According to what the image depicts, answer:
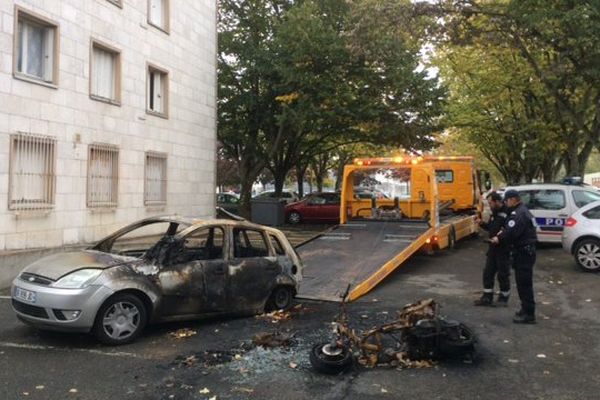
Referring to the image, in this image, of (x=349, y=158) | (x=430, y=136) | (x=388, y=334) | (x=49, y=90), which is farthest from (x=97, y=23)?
(x=349, y=158)

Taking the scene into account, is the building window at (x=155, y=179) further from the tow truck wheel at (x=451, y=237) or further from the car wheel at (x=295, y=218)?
the car wheel at (x=295, y=218)

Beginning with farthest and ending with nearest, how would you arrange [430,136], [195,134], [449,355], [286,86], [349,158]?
[349,158], [430,136], [286,86], [195,134], [449,355]

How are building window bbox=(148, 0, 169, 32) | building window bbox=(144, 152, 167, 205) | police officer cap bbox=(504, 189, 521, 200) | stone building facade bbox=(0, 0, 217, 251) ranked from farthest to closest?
1. building window bbox=(148, 0, 169, 32)
2. building window bbox=(144, 152, 167, 205)
3. stone building facade bbox=(0, 0, 217, 251)
4. police officer cap bbox=(504, 189, 521, 200)

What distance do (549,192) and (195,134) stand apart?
9.94m

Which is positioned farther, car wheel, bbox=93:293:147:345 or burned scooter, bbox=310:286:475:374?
car wheel, bbox=93:293:147:345

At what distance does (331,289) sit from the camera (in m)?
9.09

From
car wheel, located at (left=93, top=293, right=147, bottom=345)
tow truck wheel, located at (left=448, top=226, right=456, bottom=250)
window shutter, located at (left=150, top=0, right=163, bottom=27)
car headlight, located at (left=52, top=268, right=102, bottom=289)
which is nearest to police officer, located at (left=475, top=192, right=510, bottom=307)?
car wheel, located at (left=93, top=293, right=147, bottom=345)

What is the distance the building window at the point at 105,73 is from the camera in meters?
13.1

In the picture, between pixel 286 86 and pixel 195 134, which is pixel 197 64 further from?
pixel 286 86

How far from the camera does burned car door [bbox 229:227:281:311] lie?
299 inches

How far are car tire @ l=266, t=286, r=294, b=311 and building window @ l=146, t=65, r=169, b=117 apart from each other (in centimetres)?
837

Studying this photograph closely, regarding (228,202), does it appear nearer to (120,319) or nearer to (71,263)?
(71,263)

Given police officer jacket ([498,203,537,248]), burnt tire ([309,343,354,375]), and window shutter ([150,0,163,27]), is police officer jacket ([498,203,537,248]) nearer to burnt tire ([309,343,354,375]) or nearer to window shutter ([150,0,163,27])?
burnt tire ([309,343,354,375])

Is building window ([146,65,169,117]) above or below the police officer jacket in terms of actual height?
above
